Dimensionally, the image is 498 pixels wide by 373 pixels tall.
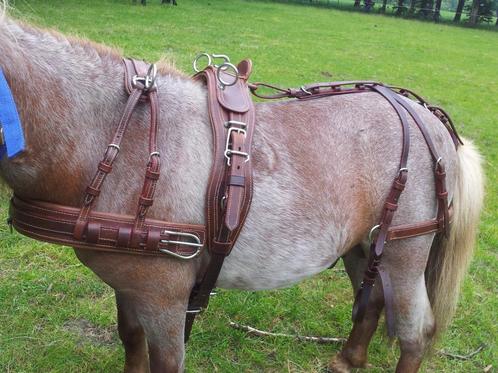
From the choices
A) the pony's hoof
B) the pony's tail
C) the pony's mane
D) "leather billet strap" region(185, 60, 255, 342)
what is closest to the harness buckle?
"leather billet strap" region(185, 60, 255, 342)

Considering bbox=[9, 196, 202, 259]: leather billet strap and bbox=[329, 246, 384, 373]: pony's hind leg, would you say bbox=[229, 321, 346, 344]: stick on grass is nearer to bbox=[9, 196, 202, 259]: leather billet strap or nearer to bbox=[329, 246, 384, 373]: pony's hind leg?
bbox=[329, 246, 384, 373]: pony's hind leg

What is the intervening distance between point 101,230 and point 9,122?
1.49 feet

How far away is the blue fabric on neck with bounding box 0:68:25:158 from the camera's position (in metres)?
1.40

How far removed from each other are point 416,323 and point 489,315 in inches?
56.7

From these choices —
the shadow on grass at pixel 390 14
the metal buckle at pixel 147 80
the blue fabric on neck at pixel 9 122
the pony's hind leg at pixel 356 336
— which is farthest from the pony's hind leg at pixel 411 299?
Result: the shadow on grass at pixel 390 14

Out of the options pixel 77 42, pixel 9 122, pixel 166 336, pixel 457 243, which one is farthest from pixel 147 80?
pixel 457 243

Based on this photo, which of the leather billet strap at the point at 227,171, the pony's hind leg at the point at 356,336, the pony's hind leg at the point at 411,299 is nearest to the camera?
the leather billet strap at the point at 227,171

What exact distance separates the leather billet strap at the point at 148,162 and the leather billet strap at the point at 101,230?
0.02 metres

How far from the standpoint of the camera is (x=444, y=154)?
2.31m

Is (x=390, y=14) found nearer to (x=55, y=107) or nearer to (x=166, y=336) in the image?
(x=166, y=336)

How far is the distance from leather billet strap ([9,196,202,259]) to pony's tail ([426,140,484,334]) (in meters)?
1.45

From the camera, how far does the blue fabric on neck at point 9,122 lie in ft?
4.60

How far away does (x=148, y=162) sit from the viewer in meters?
1.68

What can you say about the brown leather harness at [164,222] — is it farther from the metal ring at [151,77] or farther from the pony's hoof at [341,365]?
the pony's hoof at [341,365]
